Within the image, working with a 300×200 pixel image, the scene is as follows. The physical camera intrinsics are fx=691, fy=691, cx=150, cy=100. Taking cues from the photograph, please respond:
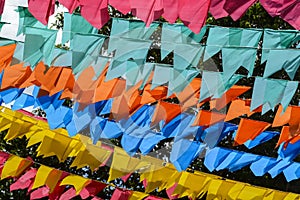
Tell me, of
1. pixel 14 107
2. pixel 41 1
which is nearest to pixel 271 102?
pixel 41 1

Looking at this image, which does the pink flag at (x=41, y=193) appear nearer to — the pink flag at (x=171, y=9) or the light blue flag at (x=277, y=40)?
the light blue flag at (x=277, y=40)

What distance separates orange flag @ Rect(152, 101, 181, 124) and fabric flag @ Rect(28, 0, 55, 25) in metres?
1.19

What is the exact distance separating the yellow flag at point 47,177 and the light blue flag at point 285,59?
2.42 m

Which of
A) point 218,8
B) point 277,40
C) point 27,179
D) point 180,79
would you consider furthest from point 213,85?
point 27,179

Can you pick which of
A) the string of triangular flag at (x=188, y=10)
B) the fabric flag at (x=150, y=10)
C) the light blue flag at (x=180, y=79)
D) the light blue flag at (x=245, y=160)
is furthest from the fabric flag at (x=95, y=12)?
the light blue flag at (x=245, y=160)

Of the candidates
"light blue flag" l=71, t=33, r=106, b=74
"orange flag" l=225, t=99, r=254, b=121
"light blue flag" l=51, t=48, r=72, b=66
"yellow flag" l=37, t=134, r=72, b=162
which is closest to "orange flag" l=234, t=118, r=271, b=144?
"orange flag" l=225, t=99, r=254, b=121

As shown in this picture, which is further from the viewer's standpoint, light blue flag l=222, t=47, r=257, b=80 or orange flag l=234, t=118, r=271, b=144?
orange flag l=234, t=118, r=271, b=144

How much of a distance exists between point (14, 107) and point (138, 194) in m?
1.17

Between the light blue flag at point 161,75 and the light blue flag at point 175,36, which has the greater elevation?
the light blue flag at point 175,36

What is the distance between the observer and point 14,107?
508 cm

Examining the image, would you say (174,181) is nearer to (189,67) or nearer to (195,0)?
(189,67)

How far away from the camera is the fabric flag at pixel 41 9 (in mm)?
3596

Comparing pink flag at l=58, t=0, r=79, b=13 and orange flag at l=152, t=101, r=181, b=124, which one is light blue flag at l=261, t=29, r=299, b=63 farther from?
pink flag at l=58, t=0, r=79, b=13

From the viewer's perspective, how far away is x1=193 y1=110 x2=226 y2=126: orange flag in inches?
170
